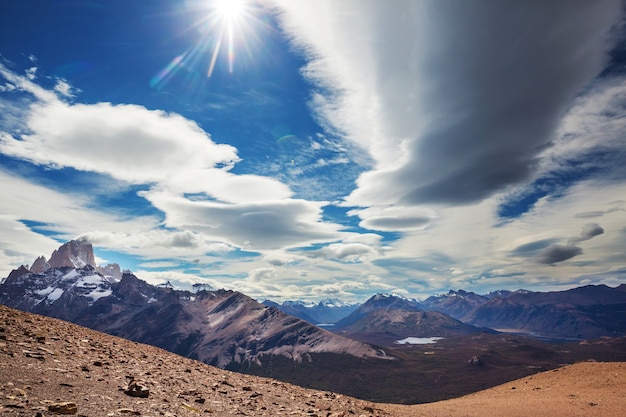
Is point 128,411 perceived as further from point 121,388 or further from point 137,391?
point 121,388

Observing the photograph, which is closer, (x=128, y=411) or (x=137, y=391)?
(x=128, y=411)

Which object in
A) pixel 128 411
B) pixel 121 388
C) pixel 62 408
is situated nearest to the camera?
pixel 62 408

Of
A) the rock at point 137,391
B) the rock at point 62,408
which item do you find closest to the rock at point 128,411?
the rock at point 62,408

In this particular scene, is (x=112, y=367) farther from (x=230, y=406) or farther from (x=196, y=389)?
(x=230, y=406)

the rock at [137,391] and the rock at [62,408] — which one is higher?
the rock at [62,408]

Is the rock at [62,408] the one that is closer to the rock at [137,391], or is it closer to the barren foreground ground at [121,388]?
the barren foreground ground at [121,388]

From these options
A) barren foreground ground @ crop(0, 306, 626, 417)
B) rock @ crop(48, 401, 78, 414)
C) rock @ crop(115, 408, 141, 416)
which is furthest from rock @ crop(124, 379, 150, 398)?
rock @ crop(48, 401, 78, 414)

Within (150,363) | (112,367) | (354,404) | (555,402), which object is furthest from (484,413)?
(112,367)

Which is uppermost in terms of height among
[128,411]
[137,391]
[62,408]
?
[62,408]

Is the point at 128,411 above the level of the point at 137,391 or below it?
below

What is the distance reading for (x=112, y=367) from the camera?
17.0 m

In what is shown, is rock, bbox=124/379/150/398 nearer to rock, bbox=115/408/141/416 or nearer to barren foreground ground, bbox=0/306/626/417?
barren foreground ground, bbox=0/306/626/417

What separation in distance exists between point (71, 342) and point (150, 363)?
447cm

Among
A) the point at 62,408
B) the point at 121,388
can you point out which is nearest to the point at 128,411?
the point at 62,408
